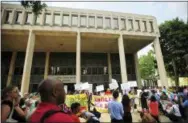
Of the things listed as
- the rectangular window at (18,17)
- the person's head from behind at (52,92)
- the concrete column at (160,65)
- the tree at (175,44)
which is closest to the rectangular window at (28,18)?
the rectangular window at (18,17)

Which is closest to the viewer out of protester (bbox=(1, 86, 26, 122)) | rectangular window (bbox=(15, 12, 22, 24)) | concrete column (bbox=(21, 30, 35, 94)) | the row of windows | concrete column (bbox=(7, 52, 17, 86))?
protester (bbox=(1, 86, 26, 122))

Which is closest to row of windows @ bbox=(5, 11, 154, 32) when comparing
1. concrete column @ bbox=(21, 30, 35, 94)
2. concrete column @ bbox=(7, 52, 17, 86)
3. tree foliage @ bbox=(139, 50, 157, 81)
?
concrete column @ bbox=(21, 30, 35, 94)

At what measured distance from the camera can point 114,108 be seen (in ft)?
16.2

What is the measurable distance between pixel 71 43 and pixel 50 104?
2698cm

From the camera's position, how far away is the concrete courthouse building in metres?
24.0

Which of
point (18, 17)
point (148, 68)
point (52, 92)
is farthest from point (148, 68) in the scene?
point (52, 92)

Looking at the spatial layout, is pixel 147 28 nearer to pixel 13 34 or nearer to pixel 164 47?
pixel 164 47

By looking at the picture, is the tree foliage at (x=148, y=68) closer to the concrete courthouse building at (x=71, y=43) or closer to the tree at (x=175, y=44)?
the concrete courthouse building at (x=71, y=43)

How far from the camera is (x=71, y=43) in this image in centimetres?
2806

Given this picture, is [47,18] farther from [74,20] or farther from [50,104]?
[50,104]

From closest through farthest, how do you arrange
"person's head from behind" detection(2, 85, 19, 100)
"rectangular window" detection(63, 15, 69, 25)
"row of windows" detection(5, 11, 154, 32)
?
"person's head from behind" detection(2, 85, 19, 100) < "row of windows" detection(5, 11, 154, 32) < "rectangular window" detection(63, 15, 69, 25)

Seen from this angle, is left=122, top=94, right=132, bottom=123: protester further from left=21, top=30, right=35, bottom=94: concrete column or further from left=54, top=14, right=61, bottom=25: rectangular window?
left=54, top=14, right=61, bottom=25: rectangular window

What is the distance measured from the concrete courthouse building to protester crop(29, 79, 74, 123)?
70.5ft


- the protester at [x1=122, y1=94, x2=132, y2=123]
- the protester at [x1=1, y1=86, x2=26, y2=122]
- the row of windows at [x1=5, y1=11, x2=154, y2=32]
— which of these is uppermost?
the row of windows at [x1=5, y1=11, x2=154, y2=32]
